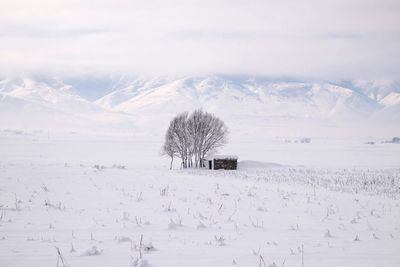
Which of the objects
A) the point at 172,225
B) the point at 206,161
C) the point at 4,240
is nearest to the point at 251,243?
the point at 172,225

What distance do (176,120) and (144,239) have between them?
198 feet

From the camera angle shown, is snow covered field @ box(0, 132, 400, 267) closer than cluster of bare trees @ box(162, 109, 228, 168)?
Yes

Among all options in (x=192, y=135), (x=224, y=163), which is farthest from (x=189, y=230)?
(x=192, y=135)

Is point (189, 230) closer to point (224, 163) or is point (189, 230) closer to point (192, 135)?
point (224, 163)

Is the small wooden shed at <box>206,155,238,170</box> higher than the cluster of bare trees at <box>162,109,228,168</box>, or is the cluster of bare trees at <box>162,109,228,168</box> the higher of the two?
the cluster of bare trees at <box>162,109,228,168</box>

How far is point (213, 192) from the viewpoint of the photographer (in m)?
22.0

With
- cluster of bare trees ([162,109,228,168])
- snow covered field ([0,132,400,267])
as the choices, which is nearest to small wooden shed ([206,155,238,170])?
cluster of bare trees ([162,109,228,168])

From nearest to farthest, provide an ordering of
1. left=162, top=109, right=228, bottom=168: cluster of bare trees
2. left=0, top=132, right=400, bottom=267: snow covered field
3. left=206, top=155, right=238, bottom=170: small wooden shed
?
1. left=0, top=132, right=400, bottom=267: snow covered field
2. left=206, top=155, right=238, bottom=170: small wooden shed
3. left=162, top=109, right=228, bottom=168: cluster of bare trees

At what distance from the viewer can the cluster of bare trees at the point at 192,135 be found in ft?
230

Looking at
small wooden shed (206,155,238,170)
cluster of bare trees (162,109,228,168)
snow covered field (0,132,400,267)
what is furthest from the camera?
cluster of bare trees (162,109,228,168)

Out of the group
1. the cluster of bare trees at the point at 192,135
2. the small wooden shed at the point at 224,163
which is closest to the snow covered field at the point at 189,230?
the small wooden shed at the point at 224,163

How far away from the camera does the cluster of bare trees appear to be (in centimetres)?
7000

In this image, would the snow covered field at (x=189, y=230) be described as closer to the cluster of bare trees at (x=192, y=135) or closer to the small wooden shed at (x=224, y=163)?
the small wooden shed at (x=224, y=163)

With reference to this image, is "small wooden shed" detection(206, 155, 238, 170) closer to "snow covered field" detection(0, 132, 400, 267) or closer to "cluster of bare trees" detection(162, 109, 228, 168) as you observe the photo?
"cluster of bare trees" detection(162, 109, 228, 168)
